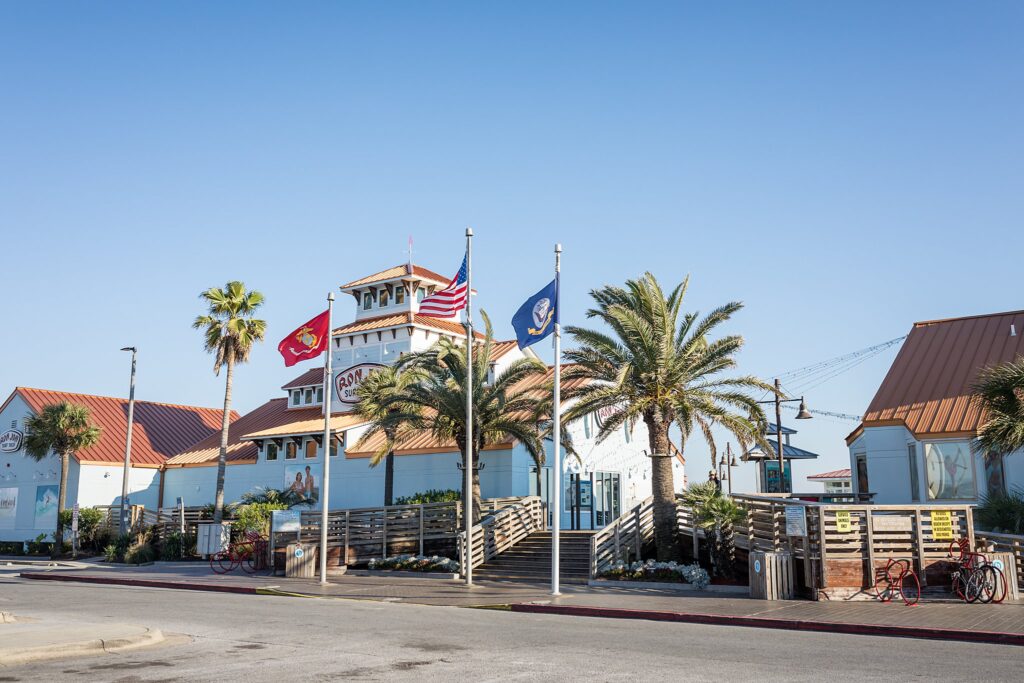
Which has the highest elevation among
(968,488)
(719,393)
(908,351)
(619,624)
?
(908,351)

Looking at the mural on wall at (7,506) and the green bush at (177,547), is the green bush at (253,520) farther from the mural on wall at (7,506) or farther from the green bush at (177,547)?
the mural on wall at (7,506)

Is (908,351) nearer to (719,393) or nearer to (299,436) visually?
(719,393)

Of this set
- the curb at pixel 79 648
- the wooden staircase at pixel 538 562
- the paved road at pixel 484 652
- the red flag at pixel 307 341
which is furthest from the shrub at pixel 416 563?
the curb at pixel 79 648

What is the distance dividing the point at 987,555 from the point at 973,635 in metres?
5.80

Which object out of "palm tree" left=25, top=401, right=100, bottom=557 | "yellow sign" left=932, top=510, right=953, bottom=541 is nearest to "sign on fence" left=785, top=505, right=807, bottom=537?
"yellow sign" left=932, top=510, right=953, bottom=541

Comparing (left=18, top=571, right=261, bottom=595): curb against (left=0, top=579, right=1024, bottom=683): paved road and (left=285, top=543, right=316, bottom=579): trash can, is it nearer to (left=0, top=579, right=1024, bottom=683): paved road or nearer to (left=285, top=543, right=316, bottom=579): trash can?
(left=285, top=543, right=316, bottom=579): trash can

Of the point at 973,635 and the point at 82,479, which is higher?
the point at 82,479

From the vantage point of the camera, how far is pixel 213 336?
1665 inches

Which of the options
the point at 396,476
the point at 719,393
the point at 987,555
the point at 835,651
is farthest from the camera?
the point at 396,476

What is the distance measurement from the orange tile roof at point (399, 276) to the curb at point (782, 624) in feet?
97.9

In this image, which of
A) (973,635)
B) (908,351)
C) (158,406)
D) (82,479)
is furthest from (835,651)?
(158,406)

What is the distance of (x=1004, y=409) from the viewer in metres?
21.6

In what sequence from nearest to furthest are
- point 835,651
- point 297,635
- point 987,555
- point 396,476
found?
point 835,651 → point 297,635 → point 987,555 → point 396,476

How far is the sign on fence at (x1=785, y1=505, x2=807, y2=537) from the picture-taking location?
2036 centimetres
